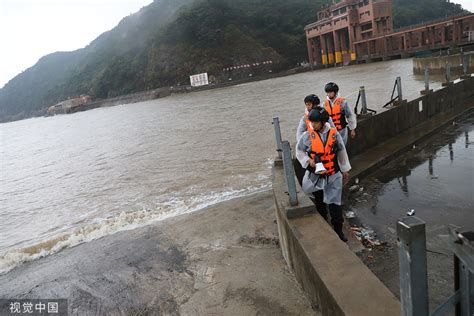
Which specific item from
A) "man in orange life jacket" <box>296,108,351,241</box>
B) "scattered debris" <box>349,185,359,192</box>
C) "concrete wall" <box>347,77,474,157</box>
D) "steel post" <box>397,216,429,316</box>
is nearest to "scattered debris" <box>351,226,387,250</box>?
"man in orange life jacket" <box>296,108,351,241</box>

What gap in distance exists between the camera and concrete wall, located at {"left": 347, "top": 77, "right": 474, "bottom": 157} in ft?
25.4

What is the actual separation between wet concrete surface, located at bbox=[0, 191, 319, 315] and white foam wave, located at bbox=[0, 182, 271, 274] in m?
0.47

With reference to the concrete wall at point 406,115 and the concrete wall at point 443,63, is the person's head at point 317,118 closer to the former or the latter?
Result: the concrete wall at point 406,115

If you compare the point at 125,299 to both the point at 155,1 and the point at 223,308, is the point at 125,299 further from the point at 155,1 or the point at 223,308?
the point at 155,1

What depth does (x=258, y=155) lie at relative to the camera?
12.4 metres

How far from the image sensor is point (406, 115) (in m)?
9.16

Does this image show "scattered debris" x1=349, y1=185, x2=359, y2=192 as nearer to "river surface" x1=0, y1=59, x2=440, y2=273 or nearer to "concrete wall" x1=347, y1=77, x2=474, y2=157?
"concrete wall" x1=347, y1=77, x2=474, y2=157

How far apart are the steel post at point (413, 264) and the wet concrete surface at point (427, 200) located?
2000mm

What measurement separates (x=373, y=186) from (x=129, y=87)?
10852cm

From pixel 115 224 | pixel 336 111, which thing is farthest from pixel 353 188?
pixel 115 224

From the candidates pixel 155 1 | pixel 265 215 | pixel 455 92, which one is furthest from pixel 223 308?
pixel 155 1

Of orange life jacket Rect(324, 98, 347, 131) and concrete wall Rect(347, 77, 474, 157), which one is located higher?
orange life jacket Rect(324, 98, 347, 131)

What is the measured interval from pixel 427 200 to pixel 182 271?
3589 mm

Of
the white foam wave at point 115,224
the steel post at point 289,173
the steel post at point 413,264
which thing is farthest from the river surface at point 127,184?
the steel post at point 413,264
